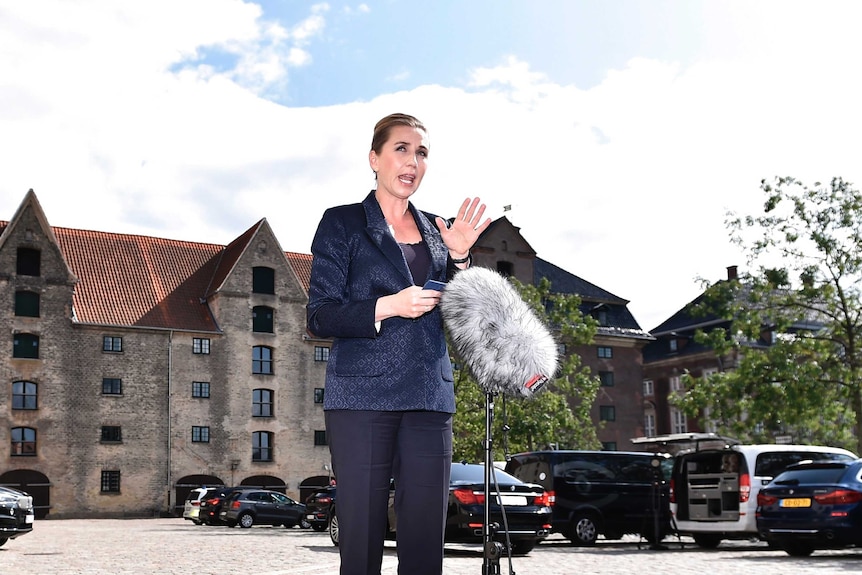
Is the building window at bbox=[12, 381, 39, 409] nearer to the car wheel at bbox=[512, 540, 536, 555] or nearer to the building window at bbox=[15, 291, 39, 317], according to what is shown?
the building window at bbox=[15, 291, 39, 317]

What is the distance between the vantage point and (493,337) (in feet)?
12.0

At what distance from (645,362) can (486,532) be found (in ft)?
256

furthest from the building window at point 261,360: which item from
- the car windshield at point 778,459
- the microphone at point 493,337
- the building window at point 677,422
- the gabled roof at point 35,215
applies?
the microphone at point 493,337

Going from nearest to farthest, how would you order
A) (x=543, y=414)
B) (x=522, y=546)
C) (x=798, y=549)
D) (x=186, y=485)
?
1. (x=798, y=549)
2. (x=522, y=546)
3. (x=543, y=414)
4. (x=186, y=485)

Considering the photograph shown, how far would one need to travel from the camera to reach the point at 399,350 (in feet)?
11.6

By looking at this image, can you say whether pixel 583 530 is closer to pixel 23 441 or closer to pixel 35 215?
pixel 23 441

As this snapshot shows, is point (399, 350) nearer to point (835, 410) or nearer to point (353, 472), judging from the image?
point (353, 472)

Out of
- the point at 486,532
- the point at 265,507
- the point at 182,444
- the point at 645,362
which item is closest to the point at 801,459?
the point at 486,532

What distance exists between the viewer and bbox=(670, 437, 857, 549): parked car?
754 inches

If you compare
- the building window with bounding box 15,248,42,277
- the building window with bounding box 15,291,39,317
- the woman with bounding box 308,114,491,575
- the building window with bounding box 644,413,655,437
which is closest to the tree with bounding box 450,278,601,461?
the building window with bounding box 15,291,39,317

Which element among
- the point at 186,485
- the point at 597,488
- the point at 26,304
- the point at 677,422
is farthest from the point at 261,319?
the point at 597,488

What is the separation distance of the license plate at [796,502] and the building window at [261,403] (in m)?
42.8

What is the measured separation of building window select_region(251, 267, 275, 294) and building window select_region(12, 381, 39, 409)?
12.6 metres

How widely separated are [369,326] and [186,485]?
52836 millimetres
